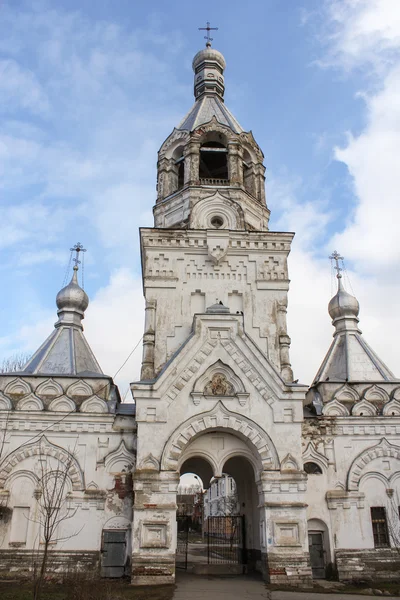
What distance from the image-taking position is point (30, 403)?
14.6 metres

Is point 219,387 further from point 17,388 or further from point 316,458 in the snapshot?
point 17,388

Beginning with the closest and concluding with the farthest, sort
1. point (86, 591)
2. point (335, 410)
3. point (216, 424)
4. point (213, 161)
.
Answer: point (86, 591) → point (216, 424) → point (335, 410) → point (213, 161)

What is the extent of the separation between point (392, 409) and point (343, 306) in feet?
13.5

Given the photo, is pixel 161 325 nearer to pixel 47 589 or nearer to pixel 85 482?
pixel 85 482

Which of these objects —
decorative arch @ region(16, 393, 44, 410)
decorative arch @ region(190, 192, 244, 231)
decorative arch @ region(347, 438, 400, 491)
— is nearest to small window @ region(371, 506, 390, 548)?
decorative arch @ region(347, 438, 400, 491)

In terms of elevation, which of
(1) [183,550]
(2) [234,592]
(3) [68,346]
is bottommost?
(2) [234,592]

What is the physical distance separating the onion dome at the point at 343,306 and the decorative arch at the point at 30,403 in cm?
1015

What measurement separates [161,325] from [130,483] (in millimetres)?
4618

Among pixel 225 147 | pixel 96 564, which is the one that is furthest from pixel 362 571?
pixel 225 147

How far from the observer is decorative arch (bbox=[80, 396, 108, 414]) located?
1464 centimetres

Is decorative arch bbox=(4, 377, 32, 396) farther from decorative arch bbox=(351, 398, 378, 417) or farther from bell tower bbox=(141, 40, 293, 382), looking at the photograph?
decorative arch bbox=(351, 398, 378, 417)

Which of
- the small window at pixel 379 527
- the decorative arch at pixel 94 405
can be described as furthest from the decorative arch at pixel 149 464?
the small window at pixel 379 527

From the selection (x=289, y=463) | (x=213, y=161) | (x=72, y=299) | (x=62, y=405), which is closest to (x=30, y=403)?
(x=62, y=405)

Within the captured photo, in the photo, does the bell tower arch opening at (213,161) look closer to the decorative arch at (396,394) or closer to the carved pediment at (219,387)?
the carved pediment at (219,387)
